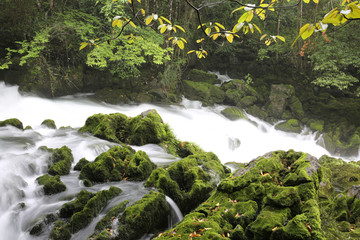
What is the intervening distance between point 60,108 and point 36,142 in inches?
184

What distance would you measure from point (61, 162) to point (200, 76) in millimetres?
13350

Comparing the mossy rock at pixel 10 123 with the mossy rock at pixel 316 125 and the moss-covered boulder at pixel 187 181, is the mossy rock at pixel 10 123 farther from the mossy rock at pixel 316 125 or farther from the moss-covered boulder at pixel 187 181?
the mossy rock at pixel 316 125

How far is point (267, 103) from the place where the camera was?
54.4 ft

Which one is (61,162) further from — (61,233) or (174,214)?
(174,214)

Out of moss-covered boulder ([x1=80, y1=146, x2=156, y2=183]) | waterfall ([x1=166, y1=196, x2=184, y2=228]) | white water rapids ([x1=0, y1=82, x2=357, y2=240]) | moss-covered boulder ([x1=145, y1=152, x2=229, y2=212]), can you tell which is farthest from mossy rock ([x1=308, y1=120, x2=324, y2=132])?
waterfall ([x1=166, y1=196, x2=184, y2=228])

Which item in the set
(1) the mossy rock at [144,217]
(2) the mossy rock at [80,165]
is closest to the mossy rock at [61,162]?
(2) the mossy rock at [80,165]

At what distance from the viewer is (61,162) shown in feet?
18.3

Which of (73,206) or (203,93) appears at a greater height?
(203,93)

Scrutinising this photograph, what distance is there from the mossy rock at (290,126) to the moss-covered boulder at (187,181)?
34.7ft

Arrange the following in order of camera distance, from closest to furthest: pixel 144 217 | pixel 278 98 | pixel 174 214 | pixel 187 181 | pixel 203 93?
pixel 144 217 < pixel 174 214 < pixel 187 181 < pixel 203 93 < pixel 278 98

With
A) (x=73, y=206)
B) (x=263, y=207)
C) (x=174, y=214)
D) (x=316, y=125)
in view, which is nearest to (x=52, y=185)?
(x=73, y=206)

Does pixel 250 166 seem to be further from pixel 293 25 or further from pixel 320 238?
pixel 293 25

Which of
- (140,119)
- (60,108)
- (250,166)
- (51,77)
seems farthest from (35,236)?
(51,77)

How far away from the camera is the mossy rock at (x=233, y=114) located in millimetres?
14647
